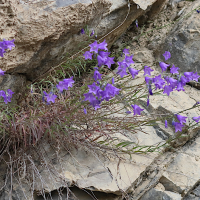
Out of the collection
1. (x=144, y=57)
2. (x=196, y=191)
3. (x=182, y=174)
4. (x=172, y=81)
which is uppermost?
(x=172, y=81)

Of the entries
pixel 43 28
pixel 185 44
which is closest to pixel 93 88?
pixel 43 28

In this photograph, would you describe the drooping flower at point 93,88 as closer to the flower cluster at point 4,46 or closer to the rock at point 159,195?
the flower cluster at point 4,46

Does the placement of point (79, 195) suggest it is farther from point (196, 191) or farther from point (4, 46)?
point (4, 46)

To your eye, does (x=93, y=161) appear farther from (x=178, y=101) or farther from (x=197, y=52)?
(x=197, y=52)

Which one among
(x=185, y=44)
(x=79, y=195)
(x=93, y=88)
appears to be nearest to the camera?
(x=93, y=88)

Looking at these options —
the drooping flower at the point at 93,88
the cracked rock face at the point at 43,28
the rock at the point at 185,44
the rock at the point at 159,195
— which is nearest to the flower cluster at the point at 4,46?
the cracked rock face at the point at 43,28

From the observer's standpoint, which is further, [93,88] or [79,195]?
[79,195]

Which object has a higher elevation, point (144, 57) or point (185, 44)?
point (185, 44)
